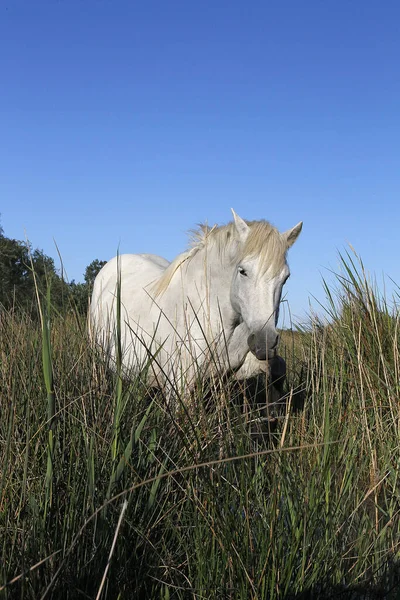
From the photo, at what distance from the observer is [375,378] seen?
3.44 m

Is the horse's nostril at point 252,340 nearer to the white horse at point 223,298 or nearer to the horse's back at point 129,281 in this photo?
the white horse at point 223,298

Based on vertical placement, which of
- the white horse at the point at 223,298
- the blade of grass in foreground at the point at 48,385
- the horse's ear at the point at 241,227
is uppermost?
the horse's ear at the point at 241,227

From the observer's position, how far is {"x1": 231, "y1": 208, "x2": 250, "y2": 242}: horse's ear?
429 centimetres

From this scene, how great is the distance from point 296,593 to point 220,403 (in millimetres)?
823

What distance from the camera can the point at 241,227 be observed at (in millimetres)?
4332

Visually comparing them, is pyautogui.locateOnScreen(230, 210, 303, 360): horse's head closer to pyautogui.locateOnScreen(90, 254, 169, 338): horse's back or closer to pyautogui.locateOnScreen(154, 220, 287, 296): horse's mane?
pyautogui.locateOnScreen(154, 220, 287, 296): horse's mane

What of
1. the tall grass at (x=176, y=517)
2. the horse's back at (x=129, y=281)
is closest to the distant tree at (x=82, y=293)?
the horse's back at (x=129, y=281)

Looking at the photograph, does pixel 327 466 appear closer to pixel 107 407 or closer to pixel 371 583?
pixel 371 583

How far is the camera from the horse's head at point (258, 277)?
3.91m

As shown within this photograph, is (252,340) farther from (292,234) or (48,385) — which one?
(48,385)

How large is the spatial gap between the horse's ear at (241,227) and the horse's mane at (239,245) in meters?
0.05

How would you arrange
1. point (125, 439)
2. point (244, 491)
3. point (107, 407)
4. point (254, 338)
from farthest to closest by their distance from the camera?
point (254, 338)
point (107, 407)
point (125, 439)
point (244, 491)

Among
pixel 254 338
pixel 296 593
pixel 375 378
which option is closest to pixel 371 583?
pixel 296 593

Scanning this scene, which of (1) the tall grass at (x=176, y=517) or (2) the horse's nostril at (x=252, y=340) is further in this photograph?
(2) the horse's nostril at (x=252, y=340)
